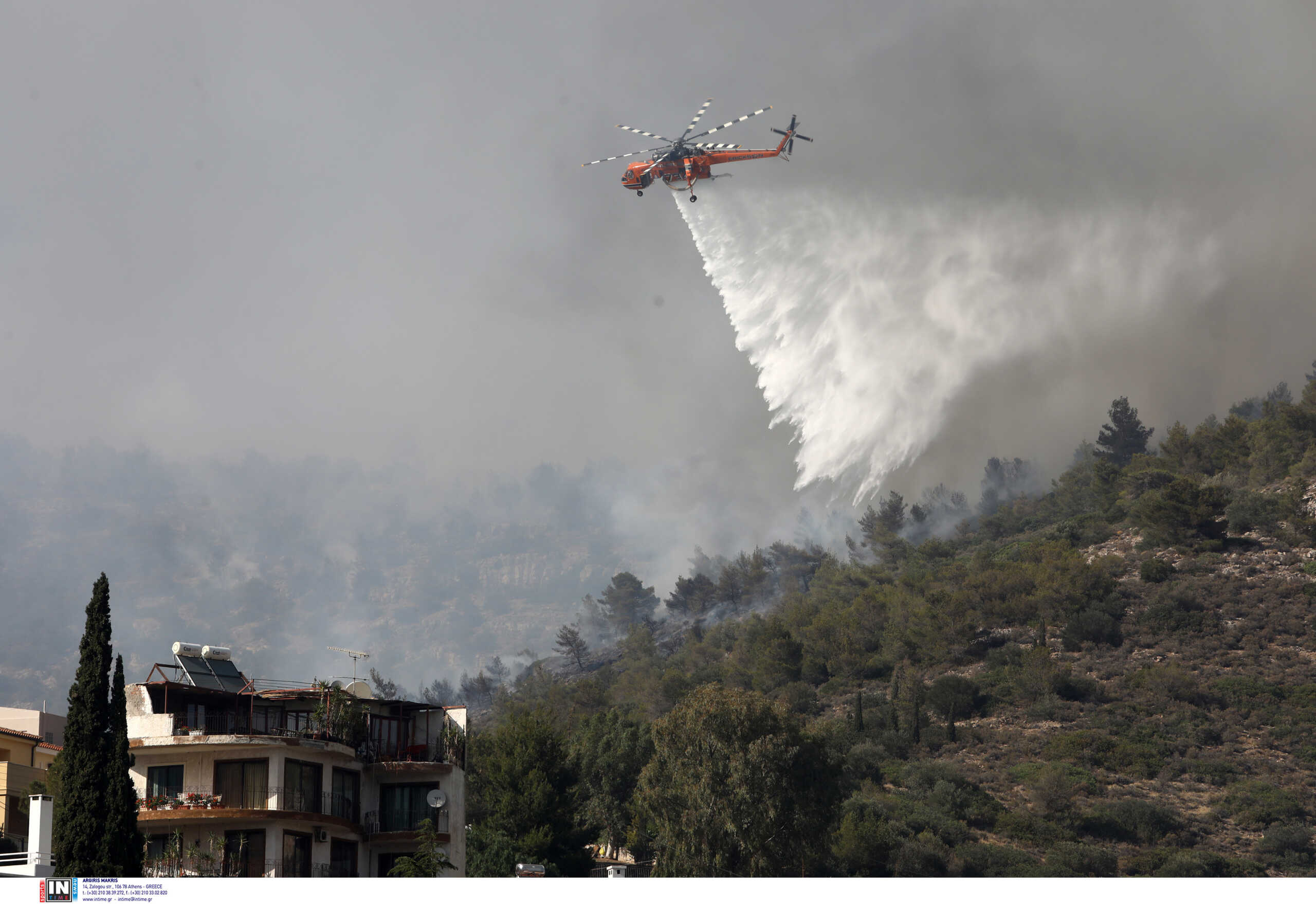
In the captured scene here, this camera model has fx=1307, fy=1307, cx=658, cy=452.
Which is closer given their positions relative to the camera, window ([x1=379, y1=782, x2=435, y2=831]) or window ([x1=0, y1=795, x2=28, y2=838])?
window ([x1=379, y1=782, x2=435, y2=831])

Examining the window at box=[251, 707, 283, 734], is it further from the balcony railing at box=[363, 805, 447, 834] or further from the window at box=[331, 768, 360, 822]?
the balcony railing at box=[363, 805, 447, 834]

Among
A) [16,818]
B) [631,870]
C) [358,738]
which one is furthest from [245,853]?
[631,870]

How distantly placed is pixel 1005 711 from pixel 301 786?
79343 millimetres

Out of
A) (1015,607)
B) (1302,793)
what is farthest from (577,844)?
(1015,607)

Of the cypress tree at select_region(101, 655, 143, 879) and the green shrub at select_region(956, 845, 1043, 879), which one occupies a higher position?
the cypress tree at select_region(101, 655, 143, 879)

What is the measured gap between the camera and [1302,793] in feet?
293

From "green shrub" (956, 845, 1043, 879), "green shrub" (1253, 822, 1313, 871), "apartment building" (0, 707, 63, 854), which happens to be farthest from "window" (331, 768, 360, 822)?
"green shrub" (1253, 822, 1313, 871)

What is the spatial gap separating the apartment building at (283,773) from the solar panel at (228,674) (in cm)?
7

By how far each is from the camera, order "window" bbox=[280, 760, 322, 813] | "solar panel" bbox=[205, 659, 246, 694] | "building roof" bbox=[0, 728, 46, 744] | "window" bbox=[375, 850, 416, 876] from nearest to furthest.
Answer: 1. "window" bbox=[280, 760, 322, 813]
2. "solar panel" bbox=[205, 659, 246, 694]
3. "window" bbox=[375, 850, 416, 876]
4. "building roof" bbox=[0, 728, 46, 744]

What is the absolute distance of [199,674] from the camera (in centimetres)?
4806

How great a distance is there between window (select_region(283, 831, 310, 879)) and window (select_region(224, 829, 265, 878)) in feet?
2.51

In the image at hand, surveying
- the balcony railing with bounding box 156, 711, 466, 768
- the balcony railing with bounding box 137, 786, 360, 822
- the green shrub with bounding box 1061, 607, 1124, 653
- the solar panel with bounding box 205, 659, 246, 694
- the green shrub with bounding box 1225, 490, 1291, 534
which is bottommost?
the balcony railing with bounding box 137, 786, 360, 822

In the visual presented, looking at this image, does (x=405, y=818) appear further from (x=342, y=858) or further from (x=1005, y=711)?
(x=1005, y=711)

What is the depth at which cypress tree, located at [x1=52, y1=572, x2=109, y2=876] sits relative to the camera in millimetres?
33781
